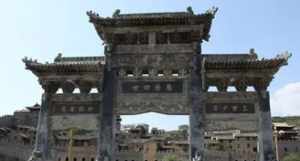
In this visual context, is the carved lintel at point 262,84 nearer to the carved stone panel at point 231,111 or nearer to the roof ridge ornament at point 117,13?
the carved stone panel at point 231,111

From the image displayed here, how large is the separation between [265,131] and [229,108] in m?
1.83

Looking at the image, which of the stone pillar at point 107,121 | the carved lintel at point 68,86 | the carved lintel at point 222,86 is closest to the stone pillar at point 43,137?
the carved lintel at point 68,86

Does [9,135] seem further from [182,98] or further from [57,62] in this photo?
[182,98]

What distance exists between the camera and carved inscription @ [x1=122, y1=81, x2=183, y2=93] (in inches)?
632

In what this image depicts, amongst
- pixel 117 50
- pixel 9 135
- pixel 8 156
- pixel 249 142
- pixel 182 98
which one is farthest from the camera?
pixel 249 142

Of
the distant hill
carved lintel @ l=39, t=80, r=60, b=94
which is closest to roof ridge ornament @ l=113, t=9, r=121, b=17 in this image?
carved lintel @ l=39, t=80, r=60, b=94

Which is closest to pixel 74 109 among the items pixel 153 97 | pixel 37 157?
pixel 37 157

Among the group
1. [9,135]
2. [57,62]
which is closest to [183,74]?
[57,62]

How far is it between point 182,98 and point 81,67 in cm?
505

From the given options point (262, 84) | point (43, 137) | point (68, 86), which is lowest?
point (43, 137)

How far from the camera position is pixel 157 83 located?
637 inches

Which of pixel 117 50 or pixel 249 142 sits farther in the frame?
pixel 249 142

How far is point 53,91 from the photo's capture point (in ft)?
56.8

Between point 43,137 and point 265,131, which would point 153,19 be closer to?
point 265,131
